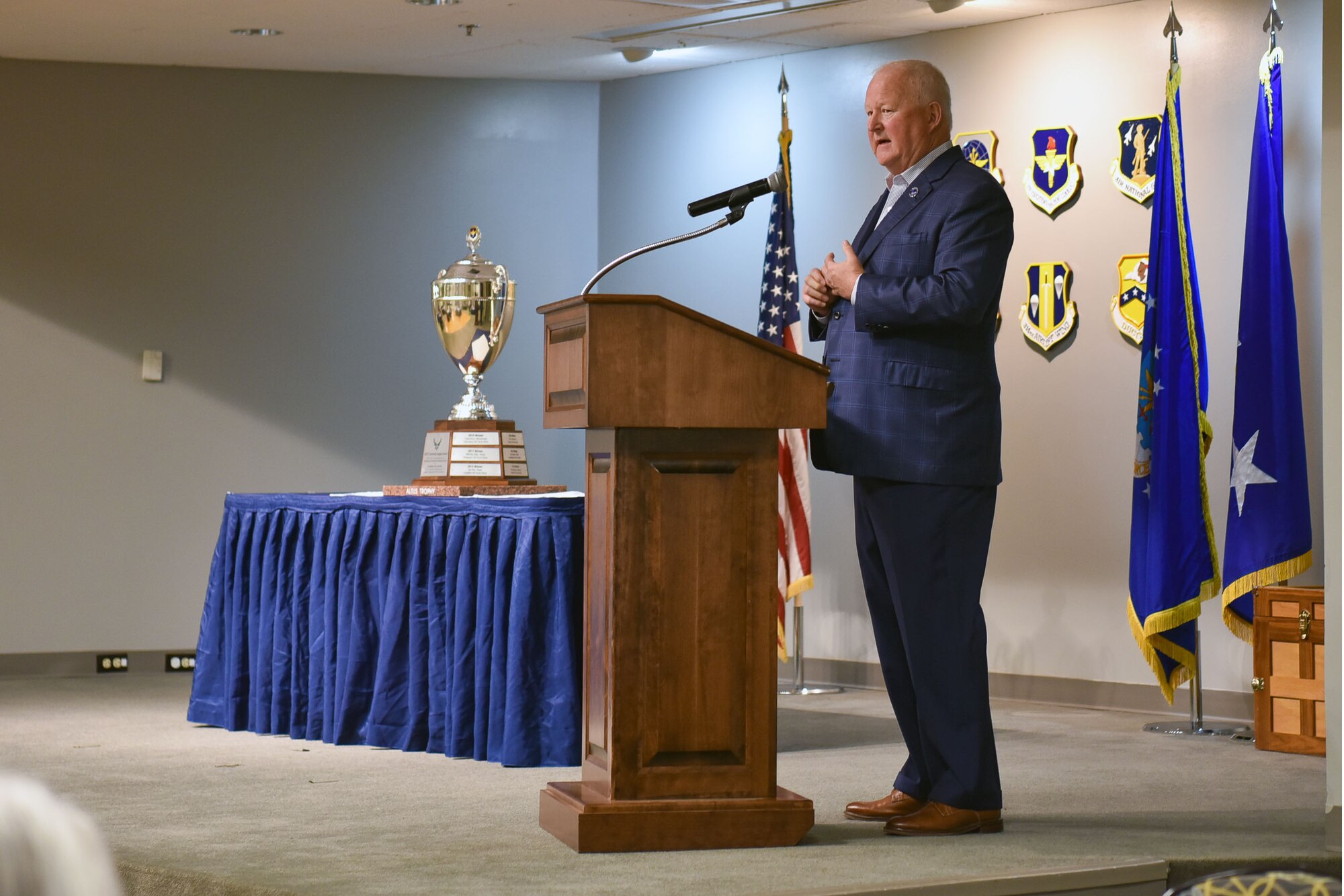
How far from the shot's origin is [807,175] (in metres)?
6.50

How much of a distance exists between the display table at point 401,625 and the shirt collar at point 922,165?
→ 4.54ft

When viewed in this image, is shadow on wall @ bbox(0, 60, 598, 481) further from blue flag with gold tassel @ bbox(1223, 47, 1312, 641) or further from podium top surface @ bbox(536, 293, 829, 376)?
podium top surface @ bbox(536, 293, 829, 376)

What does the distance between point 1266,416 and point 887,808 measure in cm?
228

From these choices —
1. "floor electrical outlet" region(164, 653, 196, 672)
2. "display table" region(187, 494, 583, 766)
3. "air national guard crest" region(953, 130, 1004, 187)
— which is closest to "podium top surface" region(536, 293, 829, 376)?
"display table" region(187, 494, 583, 766)

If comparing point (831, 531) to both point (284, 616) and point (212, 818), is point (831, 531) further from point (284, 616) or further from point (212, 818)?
point (212, 818)

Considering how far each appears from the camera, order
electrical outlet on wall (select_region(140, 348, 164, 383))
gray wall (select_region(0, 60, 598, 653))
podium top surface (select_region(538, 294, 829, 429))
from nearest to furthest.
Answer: podium top surface (select_region(538, 294, 829, 429))
gray wall (select_region(0, 60, 598, 653))
electrical outlet on wall (select_region(140, 348, 164, 383))

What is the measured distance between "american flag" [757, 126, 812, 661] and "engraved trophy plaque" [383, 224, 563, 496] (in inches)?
53.3

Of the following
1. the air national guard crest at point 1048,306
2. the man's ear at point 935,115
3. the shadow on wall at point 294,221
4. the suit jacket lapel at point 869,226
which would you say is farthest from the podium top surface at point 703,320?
the shadow on wall at point 294,221

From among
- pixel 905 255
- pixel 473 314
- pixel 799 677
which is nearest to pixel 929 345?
pixel 905 255

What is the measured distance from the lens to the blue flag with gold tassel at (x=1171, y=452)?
497 cm

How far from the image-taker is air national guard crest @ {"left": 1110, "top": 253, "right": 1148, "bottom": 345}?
5.52m

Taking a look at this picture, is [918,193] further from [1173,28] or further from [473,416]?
[1173,28]

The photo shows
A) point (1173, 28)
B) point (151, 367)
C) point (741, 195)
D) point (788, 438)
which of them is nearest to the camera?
point (741, 195)

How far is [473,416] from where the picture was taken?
473 cm
